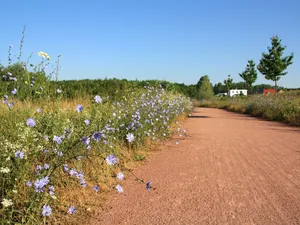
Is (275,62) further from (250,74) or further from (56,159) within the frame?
(56,159)

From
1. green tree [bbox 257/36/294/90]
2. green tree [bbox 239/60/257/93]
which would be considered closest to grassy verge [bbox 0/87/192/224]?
green tree [bbox 257/36/294/90]

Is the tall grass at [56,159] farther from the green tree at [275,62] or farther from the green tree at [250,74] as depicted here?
the green tree at [250,74]

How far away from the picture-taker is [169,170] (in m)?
4.39

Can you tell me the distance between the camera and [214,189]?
3.56 m

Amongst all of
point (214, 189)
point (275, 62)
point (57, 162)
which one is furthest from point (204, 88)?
point (57, 162)

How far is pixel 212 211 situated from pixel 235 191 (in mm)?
664

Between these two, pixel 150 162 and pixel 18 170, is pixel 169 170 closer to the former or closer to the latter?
pixel 150 162

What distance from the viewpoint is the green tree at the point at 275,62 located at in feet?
70.5

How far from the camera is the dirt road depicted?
2838 mm

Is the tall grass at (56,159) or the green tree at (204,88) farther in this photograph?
the green tree at (204,88)

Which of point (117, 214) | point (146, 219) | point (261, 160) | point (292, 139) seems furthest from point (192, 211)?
point (292, 139)

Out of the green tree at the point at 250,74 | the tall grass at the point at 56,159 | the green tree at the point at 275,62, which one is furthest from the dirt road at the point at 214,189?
the green tree at the point at 250,74

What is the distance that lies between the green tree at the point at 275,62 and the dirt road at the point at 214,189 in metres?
17.3

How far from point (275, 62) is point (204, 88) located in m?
19.0
